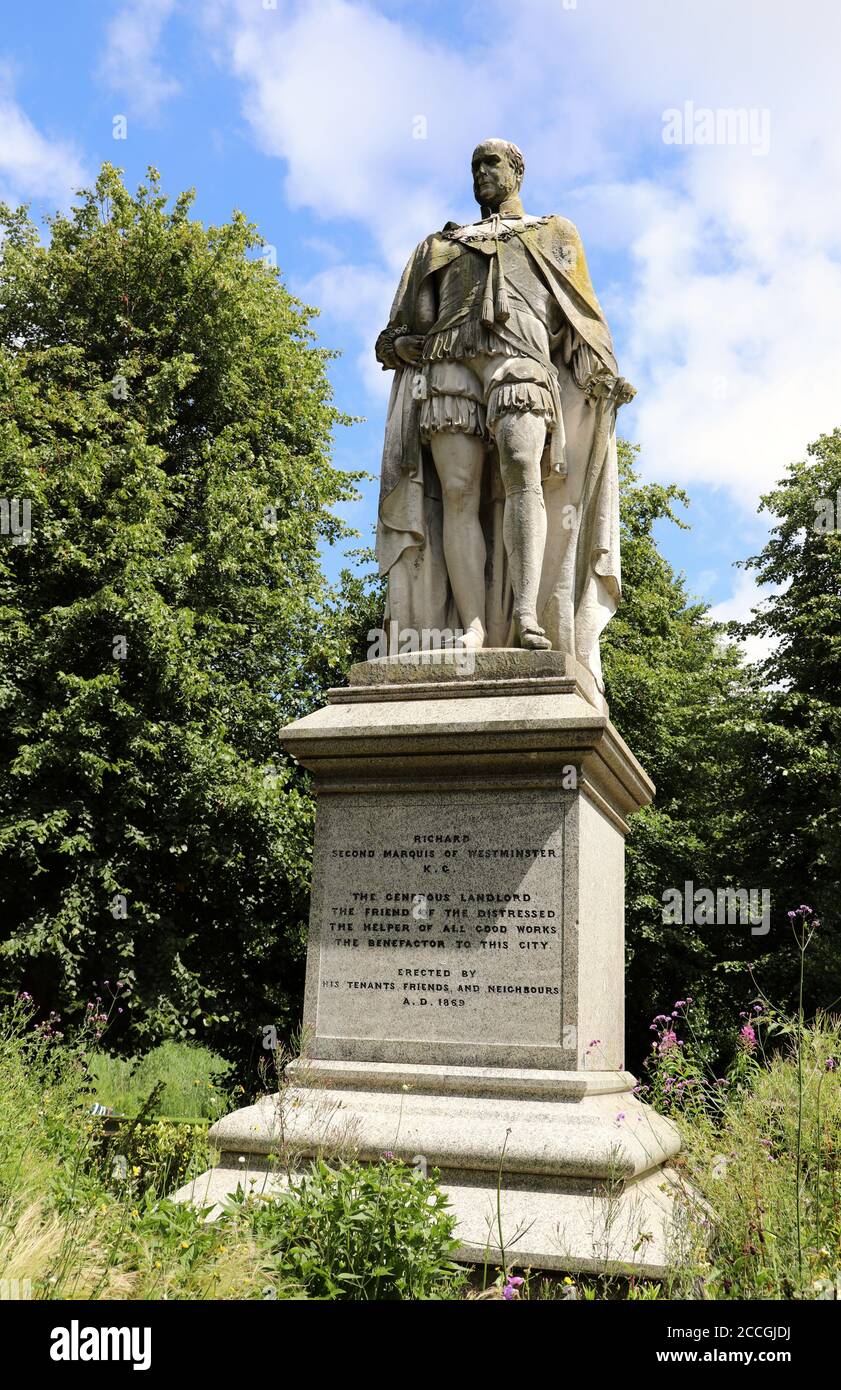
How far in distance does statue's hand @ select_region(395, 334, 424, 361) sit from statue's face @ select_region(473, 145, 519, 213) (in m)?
0.99

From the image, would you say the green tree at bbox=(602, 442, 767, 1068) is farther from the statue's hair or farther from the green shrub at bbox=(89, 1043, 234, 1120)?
the statue's hair

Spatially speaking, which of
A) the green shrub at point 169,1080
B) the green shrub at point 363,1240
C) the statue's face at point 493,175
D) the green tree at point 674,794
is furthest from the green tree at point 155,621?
the green shrub at point 363,1240

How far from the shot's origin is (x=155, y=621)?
580 inches

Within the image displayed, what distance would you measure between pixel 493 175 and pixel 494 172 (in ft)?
0.07

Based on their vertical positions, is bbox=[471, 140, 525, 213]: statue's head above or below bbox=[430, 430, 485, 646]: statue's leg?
above

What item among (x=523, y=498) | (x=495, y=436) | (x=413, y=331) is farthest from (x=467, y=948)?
(x=413, y=331)

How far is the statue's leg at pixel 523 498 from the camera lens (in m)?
6.28

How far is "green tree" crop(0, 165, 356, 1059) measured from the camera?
1469cm

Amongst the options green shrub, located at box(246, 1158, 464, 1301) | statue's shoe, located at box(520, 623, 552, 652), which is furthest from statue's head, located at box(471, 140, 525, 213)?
green shrub, located at box(246, 1158, 464, 1301)

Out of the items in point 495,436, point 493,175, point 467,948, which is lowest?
point 467,948

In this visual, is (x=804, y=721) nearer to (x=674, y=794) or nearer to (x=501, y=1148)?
(x=674, y=794)

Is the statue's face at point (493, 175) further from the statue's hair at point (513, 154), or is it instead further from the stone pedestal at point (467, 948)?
the stone pedestal at point (467, 948)

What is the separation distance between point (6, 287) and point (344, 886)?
55.0 feet

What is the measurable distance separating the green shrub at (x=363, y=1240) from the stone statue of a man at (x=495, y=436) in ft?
10.7
